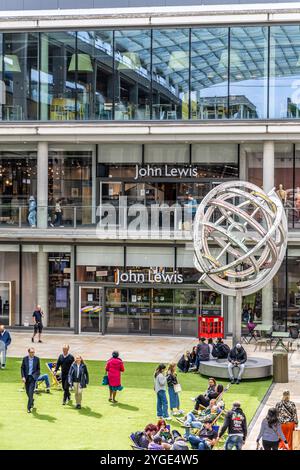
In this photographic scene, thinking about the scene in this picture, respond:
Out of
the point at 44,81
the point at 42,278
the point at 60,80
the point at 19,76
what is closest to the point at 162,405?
the point at 42,278

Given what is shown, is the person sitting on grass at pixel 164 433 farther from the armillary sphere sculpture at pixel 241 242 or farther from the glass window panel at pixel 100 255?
the glass window panel at pixel 100 255

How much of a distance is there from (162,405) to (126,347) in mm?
13467

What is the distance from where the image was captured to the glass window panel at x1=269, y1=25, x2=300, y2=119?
38.2 meters

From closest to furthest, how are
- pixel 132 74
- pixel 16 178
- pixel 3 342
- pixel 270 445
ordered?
pixel 270 445 < pixel 3 342 < pixel 132 74 < pixel 16 178

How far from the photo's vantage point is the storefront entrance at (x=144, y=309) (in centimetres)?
3912

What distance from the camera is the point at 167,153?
1598 inches

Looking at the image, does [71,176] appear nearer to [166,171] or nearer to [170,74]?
[166,171]

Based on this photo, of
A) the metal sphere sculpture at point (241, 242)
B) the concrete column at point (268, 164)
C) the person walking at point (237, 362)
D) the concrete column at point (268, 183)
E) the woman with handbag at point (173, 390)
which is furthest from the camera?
the concrete column at point (268, 164)

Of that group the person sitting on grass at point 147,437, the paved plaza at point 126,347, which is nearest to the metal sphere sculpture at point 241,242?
the paved plaza at point 126,347

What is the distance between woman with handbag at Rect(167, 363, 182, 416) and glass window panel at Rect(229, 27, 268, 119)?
18037mm

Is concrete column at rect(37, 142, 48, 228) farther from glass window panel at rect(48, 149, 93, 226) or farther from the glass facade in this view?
the glass facade

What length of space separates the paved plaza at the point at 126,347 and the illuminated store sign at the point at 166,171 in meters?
7.31
